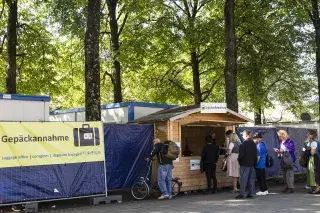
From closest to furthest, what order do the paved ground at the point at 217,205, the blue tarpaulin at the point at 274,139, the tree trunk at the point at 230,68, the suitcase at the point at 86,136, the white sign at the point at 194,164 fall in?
the paved ground at the point at 217,205, the suitcase at the point at 86,136, the white sign at the point at 194,164, the blue tarpaulin at the point at 274,139, the tree trunk at the point at 230,68

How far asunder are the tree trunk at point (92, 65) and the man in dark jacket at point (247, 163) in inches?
169

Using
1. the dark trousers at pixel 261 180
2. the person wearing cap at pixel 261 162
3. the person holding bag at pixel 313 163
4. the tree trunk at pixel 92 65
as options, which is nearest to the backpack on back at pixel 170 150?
the tree trunk at pixel 92 65

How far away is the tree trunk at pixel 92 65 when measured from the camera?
13.2 metres

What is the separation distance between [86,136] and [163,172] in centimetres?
232

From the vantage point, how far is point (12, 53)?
19.1 meters

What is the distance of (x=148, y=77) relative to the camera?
88.1ft

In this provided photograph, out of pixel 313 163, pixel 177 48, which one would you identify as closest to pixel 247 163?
pixel 313 163

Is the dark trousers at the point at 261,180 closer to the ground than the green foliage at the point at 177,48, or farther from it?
closer to the ground

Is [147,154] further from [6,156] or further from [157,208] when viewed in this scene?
[6,156]

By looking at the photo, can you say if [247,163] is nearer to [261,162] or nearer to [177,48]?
[261,162]

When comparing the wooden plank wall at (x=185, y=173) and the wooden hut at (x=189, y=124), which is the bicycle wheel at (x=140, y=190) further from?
the wooden plank wall at (x=185, y=173)

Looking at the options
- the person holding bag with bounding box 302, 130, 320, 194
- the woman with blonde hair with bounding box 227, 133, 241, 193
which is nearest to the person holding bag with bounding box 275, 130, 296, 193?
the person holding bag with bounding box 302, 130, 320, 194

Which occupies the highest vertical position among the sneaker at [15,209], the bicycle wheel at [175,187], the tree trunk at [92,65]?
the tree trunk at [92,65]

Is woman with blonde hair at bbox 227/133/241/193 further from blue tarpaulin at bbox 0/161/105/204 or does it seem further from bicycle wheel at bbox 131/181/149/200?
Result: blue tarpaulin at bbox 0/161/105/204
